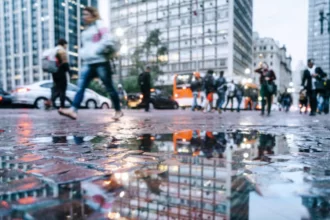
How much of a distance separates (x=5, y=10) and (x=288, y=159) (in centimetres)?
7075

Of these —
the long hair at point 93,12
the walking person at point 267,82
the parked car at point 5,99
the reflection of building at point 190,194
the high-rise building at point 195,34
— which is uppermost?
the high-rise building at point 195,34

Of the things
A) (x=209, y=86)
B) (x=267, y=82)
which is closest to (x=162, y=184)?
(x=267, y=82)

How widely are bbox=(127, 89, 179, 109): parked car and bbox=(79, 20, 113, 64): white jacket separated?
14751mm

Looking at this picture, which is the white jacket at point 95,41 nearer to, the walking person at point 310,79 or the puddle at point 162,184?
Result: the puddle at point 162,184

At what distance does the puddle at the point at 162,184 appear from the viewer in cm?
101

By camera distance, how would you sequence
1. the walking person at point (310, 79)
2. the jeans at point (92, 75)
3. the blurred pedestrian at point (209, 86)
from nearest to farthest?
the jeans at point (92, 75), the walking person at point (310, 79), the blurred pedestrian at point (209, 86)

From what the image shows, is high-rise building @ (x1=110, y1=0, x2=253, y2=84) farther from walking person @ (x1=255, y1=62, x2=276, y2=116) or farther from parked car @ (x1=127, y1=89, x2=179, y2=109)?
walking person @ (x1=255, y1=62, x2=276, y2=116)

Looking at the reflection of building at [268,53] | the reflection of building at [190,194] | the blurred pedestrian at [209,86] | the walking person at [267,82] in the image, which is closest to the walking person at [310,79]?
the walking person at [267,82]

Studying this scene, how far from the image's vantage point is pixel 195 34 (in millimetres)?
68438

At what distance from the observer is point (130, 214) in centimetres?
97

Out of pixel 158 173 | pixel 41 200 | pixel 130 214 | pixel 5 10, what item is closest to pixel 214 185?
pixel 158 173

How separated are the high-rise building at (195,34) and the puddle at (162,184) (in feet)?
185

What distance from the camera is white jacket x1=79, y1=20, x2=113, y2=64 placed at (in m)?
5.25

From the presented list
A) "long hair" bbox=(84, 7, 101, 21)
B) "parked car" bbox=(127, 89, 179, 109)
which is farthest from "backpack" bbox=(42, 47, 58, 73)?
"parked car" bbox=(127, 89, 179, 109)
